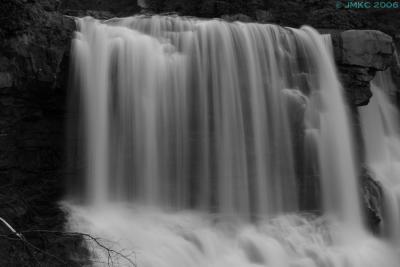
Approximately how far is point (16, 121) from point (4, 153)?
728 mm

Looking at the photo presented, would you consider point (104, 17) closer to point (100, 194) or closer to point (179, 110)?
point (179, 110)

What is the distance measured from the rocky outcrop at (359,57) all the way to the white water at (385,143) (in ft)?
6.84

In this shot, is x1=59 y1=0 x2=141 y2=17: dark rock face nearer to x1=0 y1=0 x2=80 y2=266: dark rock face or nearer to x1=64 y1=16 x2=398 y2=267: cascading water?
x1=64 y1=16 x2=398 y2=267: cascading water

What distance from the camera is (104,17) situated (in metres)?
16.3

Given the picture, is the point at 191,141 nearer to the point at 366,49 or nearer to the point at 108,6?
the point at 366,49

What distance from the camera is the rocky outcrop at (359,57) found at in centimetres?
1413

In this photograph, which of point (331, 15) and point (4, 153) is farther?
point (331, 15)

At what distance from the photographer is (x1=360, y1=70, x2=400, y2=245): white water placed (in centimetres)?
1387

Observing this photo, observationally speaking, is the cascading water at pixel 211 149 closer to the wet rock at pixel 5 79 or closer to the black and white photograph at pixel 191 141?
the black and white photograph at pixel 191 141

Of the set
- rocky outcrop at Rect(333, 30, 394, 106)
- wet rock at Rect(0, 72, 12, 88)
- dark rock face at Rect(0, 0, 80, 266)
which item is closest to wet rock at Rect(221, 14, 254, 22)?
rocky outcrop at Rect(333, 30, 394, 106)

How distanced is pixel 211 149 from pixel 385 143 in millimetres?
6974

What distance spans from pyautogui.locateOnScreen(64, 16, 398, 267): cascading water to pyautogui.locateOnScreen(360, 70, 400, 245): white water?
116 cm

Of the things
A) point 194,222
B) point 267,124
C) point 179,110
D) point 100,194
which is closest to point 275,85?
point 267,124

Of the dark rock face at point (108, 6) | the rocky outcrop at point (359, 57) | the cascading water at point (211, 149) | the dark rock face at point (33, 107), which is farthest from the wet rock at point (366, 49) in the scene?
the dark rock face at point (108, 6)
